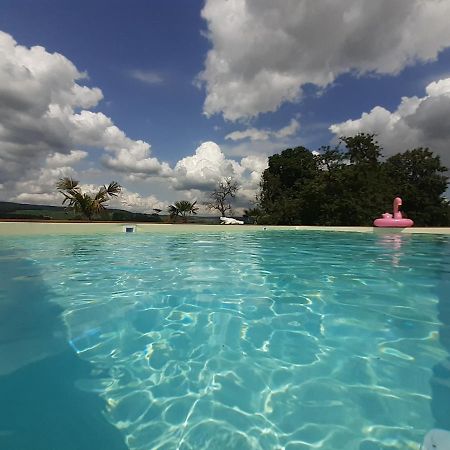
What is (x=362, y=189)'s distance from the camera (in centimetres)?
1855

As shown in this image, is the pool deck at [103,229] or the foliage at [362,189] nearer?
the pool deck at [103,229]

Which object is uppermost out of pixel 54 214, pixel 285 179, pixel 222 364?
pixel 285 179

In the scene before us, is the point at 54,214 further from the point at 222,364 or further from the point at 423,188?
the point at 423,188

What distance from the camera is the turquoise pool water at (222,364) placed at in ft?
4.76

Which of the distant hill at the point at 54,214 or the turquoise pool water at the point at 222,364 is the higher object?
the distant hill at the point at 54,214

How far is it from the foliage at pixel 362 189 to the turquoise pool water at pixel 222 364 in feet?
50.1

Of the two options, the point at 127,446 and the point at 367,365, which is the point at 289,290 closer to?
the point at 367,365

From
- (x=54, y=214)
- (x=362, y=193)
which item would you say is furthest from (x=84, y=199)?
(x=362, y=193)

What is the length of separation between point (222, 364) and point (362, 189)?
62.3 feet

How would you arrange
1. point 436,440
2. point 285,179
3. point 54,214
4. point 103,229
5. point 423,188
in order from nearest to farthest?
point 436,440 → point 103,229 → point 54,214 → point 423,188 → point 285,179

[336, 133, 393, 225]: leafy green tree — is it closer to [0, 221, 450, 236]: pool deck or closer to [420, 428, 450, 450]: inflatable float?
[0, 221, 450, 236]: pool deck

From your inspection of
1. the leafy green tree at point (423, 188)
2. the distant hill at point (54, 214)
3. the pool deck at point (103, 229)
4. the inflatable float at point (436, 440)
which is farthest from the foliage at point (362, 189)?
the inflatable float at point (436, 440)

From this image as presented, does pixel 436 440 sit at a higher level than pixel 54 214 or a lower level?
lower

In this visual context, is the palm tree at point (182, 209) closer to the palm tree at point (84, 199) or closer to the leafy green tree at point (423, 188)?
the palm tree at point (84, 199)
